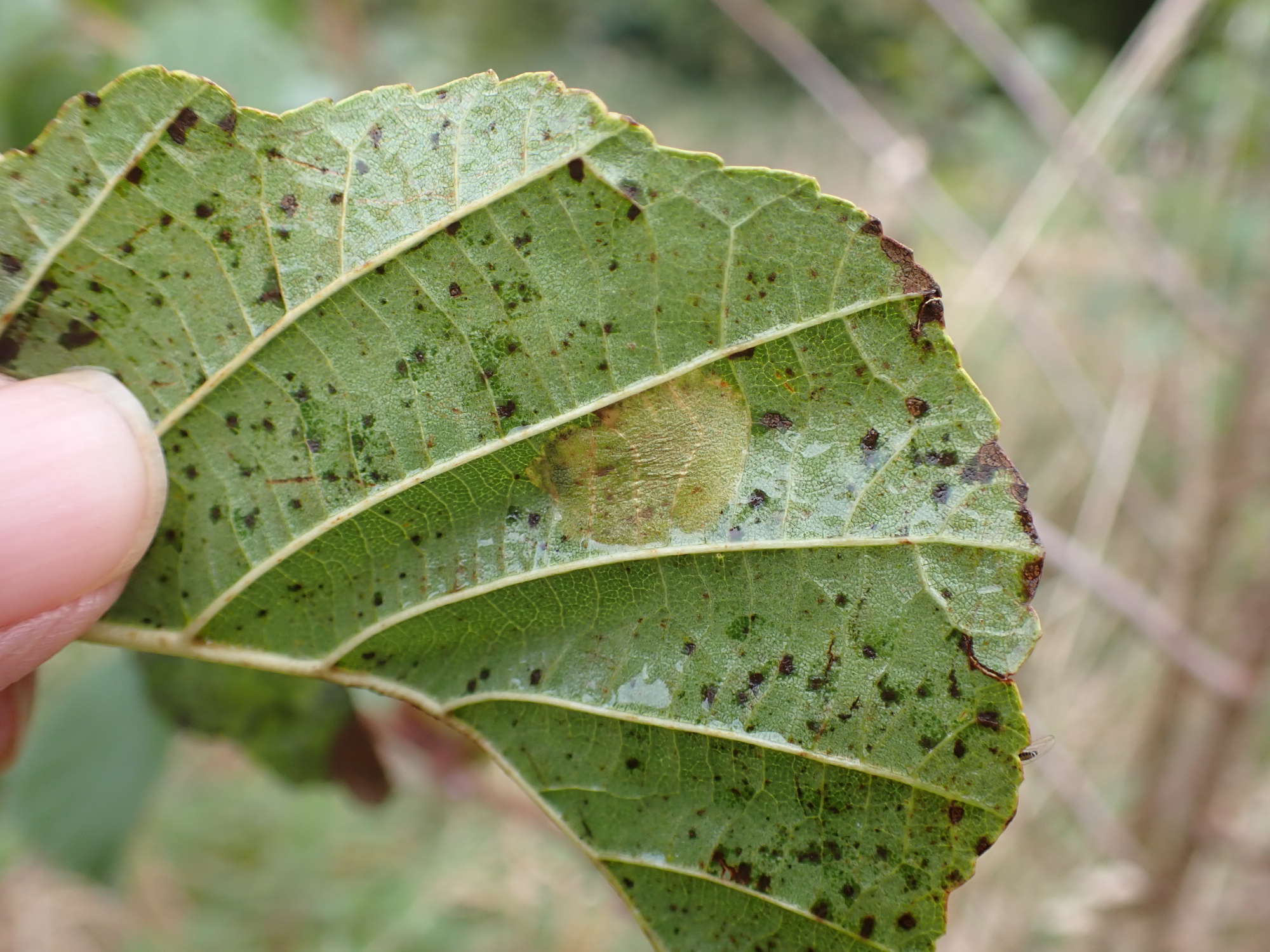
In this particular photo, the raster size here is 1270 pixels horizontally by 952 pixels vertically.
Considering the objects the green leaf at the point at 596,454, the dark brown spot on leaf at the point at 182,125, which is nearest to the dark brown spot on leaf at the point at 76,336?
the green leaf at the point at 596,454

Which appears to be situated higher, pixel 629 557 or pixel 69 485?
pixel 629 557

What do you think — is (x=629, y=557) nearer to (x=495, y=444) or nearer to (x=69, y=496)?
(x=495, y=444)

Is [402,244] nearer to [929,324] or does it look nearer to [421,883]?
[929,324]

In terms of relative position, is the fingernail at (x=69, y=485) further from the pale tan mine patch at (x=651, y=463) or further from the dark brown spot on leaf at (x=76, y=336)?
the pale tan mine patch at (x=651, y=463)

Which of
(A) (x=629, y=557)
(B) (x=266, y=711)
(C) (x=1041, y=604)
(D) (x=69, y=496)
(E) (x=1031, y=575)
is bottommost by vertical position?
(B) (x=266, y=711)

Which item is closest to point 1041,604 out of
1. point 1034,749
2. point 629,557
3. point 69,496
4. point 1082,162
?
point 1082,162

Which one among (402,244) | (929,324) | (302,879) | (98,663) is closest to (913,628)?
(929,324)
